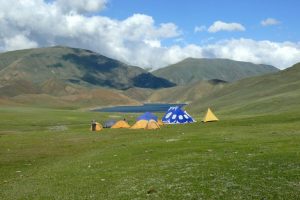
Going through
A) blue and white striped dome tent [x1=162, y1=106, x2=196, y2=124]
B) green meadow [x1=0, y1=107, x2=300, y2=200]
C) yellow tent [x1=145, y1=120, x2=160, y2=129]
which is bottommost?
green meadow [x1=0, y1=107, x2=300, y2=200]

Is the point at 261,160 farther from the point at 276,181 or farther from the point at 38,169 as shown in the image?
the point at 38,169

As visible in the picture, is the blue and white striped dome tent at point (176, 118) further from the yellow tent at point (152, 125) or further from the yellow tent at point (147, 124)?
the yellow tent at point (152, 125)

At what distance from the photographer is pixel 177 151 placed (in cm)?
4281

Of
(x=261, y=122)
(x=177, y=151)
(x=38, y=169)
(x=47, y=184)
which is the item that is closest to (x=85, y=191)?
(x=47, y=184)

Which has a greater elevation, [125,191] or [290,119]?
[290,119]

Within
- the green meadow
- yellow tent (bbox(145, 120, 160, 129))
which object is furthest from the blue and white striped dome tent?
the green meadow

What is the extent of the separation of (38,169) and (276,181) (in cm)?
2002

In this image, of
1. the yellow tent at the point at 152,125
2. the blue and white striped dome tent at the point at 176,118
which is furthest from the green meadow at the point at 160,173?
the blue and white striped dome tent at the point at 176,118

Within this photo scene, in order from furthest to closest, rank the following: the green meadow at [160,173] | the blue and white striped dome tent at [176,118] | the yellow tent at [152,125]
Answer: the blue and white striped dome tent at [176,118] → the yellow tent at [152,125] → the green meadow at [160,173]

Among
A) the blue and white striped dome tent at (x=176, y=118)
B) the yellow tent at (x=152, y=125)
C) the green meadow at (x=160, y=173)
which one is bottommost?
the green meadow at (x=160, y=173)

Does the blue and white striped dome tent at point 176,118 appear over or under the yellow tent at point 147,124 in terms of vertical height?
over

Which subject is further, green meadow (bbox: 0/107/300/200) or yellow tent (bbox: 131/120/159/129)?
yellow tent (bbox: 131/120/159/129)

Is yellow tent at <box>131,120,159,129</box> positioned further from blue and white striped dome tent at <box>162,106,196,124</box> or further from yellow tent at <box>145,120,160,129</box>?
blue and white striped dome tent at <box>162,106,196,124</box>

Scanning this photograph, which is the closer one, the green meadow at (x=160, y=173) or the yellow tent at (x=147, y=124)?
the green meadow at (x=160, y=173)
